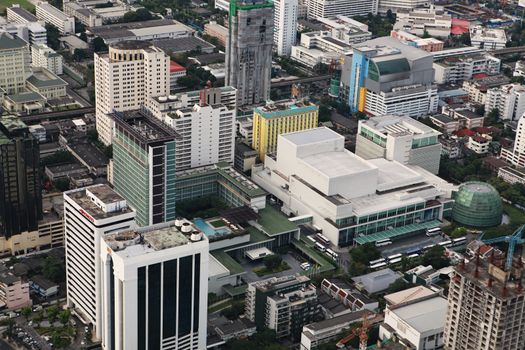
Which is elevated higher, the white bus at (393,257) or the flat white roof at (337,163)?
the flat white roof at (337,163)

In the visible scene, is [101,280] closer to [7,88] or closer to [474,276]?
[474,276]

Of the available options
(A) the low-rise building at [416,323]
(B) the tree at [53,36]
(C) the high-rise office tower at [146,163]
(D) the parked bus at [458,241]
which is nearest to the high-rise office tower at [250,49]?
(C) the high-rise office tower at [146,163]

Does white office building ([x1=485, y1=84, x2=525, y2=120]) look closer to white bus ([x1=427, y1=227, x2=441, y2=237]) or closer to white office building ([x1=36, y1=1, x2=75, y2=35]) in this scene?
white bus ([x1=427, y1=227, x2=441, y2=237])

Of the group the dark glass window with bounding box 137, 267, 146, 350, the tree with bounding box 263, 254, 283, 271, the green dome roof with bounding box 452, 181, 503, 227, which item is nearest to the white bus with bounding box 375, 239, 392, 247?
the green dome roof with bounding box 452, 181, 503, 227

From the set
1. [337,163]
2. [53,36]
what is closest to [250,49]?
[337,163]

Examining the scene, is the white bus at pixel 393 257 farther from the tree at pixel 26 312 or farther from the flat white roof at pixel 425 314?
the tree at pixel 26 312

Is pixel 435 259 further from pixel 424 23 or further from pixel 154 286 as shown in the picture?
pixel 424 23
